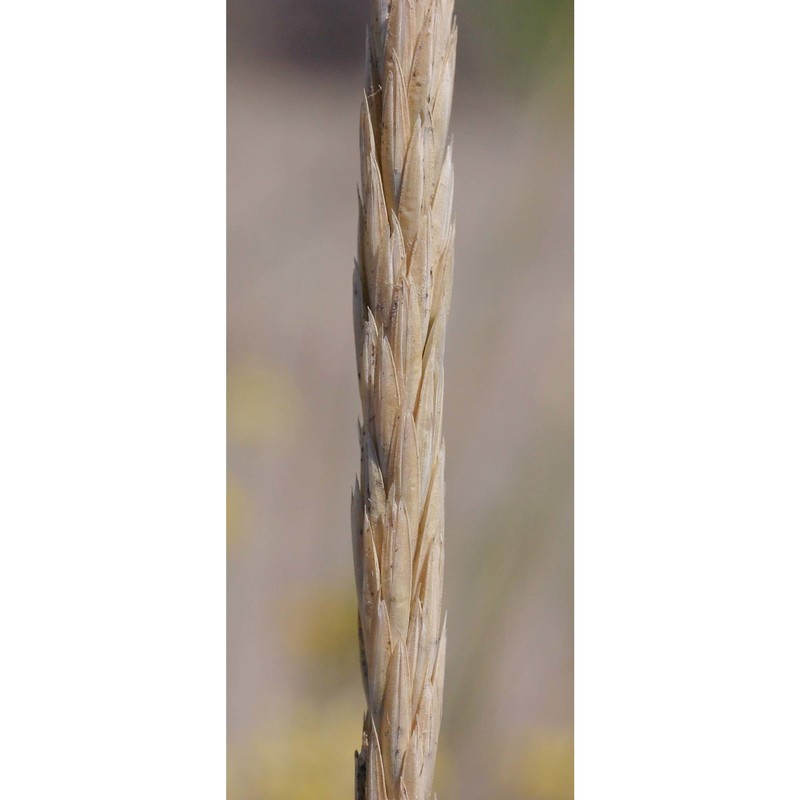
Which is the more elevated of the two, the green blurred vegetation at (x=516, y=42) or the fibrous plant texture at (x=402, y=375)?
the green blurred vegetation at (x=516, y=42)

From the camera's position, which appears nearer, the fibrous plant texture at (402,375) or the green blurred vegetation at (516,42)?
the fibrous plant texture at (402,375)

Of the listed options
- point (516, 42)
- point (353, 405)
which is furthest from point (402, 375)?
point (516, 42)

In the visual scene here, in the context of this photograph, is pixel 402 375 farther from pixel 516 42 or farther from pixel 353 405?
pixel 516 42

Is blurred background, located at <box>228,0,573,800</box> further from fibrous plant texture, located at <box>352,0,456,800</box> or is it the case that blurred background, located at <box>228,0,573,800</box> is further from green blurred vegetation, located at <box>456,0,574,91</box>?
fibrous plant texture, located at <box>352,0,456,800</box>

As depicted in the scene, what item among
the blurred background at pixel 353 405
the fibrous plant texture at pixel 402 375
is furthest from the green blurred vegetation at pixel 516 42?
the fibrous plant texture at pixel 402 375

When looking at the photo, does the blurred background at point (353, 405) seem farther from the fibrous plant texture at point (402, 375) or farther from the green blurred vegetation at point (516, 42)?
the fibrous plant texture at point (402, 375)

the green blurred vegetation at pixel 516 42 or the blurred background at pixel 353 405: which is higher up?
the green blurred vegetation at pixel 516 42
